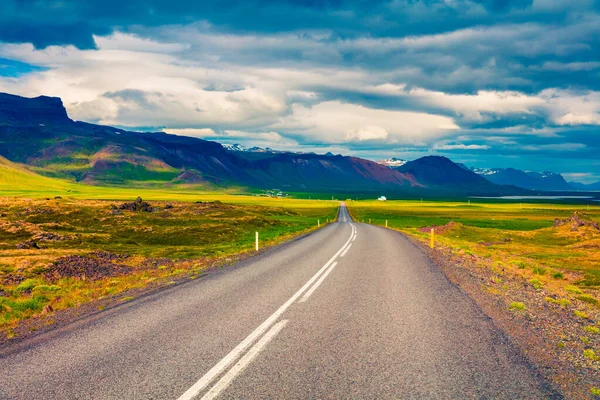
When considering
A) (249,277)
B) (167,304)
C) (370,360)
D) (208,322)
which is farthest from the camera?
(249,277)

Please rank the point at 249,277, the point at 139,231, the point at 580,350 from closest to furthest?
1. the point at 580,350
2. the point at 249,277
3. the point at 139,231

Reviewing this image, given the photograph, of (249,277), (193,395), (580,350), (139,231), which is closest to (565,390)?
(580,350)

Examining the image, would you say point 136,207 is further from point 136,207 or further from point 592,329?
point 592,329

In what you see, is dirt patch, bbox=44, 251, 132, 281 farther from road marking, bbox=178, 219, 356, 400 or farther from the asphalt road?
road marking, bbox=178, 219, 356, 400

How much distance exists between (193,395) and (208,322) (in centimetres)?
344

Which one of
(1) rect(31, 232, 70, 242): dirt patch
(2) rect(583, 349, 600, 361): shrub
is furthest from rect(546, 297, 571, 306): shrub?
(1) rect(31, 232, 70, 242): dirt patch

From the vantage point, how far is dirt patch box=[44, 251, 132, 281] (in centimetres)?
2070

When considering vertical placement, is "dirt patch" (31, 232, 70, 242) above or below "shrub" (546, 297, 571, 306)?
below

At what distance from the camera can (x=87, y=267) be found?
2256 cm

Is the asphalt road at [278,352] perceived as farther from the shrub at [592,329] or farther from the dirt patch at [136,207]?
the dirt patch at [136,207]

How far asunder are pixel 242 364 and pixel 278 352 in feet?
2.59

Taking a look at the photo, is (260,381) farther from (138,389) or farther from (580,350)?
(580,350)

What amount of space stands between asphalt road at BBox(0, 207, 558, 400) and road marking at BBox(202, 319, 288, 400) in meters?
0.02

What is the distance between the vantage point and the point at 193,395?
5.36m
